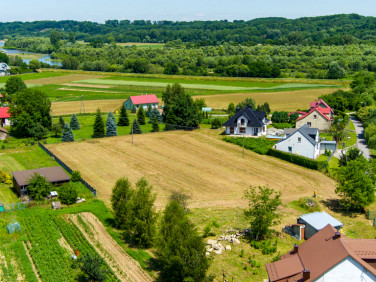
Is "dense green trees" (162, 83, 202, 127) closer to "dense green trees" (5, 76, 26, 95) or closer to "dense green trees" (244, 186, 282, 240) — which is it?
"dense green trees" (244, 186, 282, 240)

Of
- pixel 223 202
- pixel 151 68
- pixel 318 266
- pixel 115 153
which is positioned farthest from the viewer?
pixel 151 68

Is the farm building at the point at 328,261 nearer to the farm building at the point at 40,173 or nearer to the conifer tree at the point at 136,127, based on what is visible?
the farm building at the point at 40,173

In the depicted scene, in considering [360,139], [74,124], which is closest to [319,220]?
[360,139]

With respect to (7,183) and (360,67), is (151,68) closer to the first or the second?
(360,67)


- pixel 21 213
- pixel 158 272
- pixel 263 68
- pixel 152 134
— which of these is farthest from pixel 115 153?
pixel 263 68

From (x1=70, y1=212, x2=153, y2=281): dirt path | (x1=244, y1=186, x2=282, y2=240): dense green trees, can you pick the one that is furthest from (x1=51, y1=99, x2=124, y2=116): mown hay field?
(x1=244, y1=186, x2=282, y2=240): dense green trees

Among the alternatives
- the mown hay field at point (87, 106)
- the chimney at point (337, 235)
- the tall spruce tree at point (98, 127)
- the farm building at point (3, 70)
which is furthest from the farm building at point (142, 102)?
the farm building at point (3, 70)
